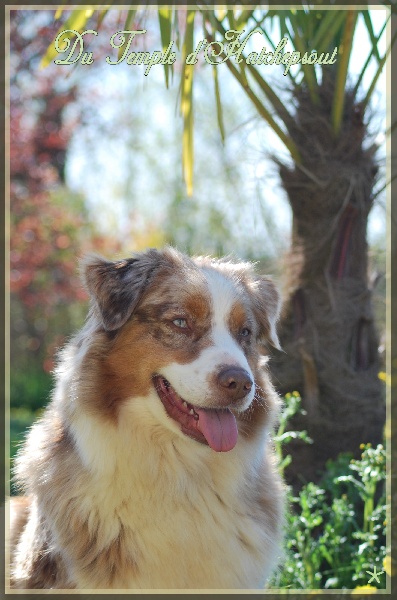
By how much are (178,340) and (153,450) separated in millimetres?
548

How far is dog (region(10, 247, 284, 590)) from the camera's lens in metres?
3.33

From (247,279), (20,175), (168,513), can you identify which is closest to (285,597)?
(168,513)

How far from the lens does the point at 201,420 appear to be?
10.9ft

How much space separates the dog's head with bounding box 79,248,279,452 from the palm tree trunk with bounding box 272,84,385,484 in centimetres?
196

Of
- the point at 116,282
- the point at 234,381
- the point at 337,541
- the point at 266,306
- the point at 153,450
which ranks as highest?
the point at 116,282

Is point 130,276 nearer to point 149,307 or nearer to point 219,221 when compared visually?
point 149,307

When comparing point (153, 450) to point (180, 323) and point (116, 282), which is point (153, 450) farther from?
point (116, 282)

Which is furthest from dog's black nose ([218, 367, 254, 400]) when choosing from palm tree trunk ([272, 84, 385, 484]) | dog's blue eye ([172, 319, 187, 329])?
palm tree trunk ([272, 84, 385, 484])

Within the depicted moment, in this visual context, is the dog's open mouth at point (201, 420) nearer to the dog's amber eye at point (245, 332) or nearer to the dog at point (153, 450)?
the dog at point (153, 450)

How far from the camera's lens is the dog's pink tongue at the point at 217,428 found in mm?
3320

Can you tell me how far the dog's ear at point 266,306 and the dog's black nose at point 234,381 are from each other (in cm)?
73

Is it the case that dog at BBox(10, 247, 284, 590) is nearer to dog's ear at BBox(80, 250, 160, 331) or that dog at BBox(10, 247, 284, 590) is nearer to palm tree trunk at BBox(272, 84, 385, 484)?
dog's ear at BBox(80, 250, 160, 331)
